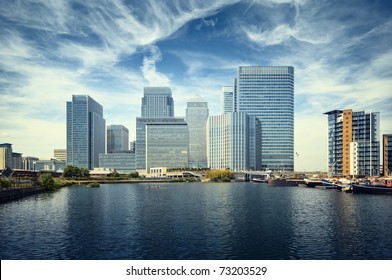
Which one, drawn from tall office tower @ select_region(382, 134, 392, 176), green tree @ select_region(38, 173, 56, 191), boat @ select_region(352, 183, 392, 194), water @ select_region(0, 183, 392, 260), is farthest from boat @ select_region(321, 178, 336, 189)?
green tree @ select_region(38, 173, 56, 191)

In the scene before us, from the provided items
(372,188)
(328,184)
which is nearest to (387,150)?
(328,184)

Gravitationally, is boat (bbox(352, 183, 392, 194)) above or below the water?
below

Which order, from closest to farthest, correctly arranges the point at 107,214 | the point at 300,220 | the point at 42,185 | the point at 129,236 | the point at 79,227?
1. the point at 129,236
2. the point at 79,227
3. the point at 300,220
4. the point at 107,214
5. the point at 42,185

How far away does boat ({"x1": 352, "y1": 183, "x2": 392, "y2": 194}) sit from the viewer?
129125 millimetres

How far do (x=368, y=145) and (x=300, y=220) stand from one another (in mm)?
153951

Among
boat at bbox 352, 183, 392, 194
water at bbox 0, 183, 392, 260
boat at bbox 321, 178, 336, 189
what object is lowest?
boat at bbox 321, 178, 336, 189

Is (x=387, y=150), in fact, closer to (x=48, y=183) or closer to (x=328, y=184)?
(x=328, y=184)

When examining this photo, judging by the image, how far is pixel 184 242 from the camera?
46.4 metres

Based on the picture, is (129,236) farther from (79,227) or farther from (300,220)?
(300,220)

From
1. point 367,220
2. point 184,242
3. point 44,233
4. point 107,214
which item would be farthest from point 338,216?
point 44,233

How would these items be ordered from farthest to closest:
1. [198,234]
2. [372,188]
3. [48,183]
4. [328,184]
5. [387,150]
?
[387,150]
[328,184]
[48,183]
[372,188]
[198,234]

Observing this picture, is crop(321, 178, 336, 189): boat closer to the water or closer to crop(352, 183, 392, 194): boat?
crop(352, 183, 392, 194): boat

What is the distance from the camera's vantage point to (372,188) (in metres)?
133

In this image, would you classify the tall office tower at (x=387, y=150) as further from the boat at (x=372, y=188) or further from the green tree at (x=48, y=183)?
the green tree at (x=48, y=183)
